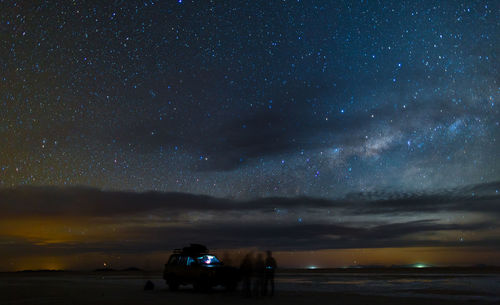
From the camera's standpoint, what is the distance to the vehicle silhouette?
74.0 feet

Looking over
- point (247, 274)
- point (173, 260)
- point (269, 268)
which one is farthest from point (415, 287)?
point (173, 260)

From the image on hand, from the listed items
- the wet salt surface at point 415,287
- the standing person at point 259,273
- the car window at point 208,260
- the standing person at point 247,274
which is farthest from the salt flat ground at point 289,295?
the car window at point 208,260

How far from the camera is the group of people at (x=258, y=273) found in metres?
20.1

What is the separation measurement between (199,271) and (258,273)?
13.1ft

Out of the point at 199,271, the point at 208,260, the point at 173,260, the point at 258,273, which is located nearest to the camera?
the point at 258,273

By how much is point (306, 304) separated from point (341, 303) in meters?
1.32

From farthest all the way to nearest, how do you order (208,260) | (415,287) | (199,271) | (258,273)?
(415,287) < (208,260) < (199,271) < (258,273)

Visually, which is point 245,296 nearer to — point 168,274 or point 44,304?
point 168,274

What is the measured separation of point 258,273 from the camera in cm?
2017

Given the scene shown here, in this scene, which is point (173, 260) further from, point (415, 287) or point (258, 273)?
point (415, 287)

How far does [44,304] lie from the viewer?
16.5 metres

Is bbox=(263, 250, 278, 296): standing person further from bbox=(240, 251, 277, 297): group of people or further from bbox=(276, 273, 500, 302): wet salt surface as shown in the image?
bbox=(276, 273, 500, 302): wet salt surface

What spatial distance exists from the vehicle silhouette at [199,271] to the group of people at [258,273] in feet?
7.35

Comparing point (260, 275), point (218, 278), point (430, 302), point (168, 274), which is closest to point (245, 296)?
point (260, 275)
